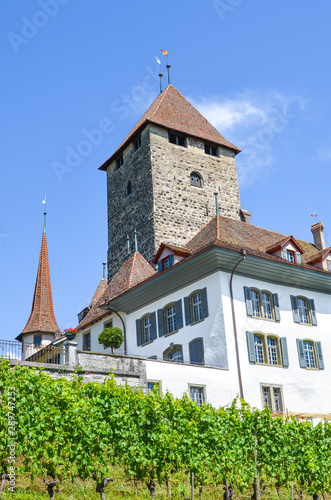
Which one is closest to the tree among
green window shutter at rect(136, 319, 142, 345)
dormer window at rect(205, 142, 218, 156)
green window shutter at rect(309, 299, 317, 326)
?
green window shutter at rect(136, 319, 142, 345)

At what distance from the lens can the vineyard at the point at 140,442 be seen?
13.6 m

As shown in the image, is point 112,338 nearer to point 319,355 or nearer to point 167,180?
point 319,355

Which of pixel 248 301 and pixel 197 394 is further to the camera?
pixel 248 301

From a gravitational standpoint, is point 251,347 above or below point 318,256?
below

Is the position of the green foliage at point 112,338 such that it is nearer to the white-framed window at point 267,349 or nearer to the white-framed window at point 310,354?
the white-framed window at point 267,349

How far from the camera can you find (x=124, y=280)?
→ 31.2 metres

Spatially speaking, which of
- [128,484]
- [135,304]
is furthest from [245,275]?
[128,484]

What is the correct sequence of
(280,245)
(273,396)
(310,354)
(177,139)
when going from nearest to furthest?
(273,396) < (310,354) < (280,245) < (177,139)

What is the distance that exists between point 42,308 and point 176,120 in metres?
14.2

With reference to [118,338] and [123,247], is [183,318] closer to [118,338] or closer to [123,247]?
Answer: [118,338]

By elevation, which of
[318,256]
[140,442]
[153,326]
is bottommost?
[140,442]

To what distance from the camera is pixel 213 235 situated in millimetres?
27719

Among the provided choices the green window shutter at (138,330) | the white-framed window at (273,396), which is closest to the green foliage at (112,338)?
the green window shutter at (138,330)

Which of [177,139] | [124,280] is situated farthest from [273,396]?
[177,139]
